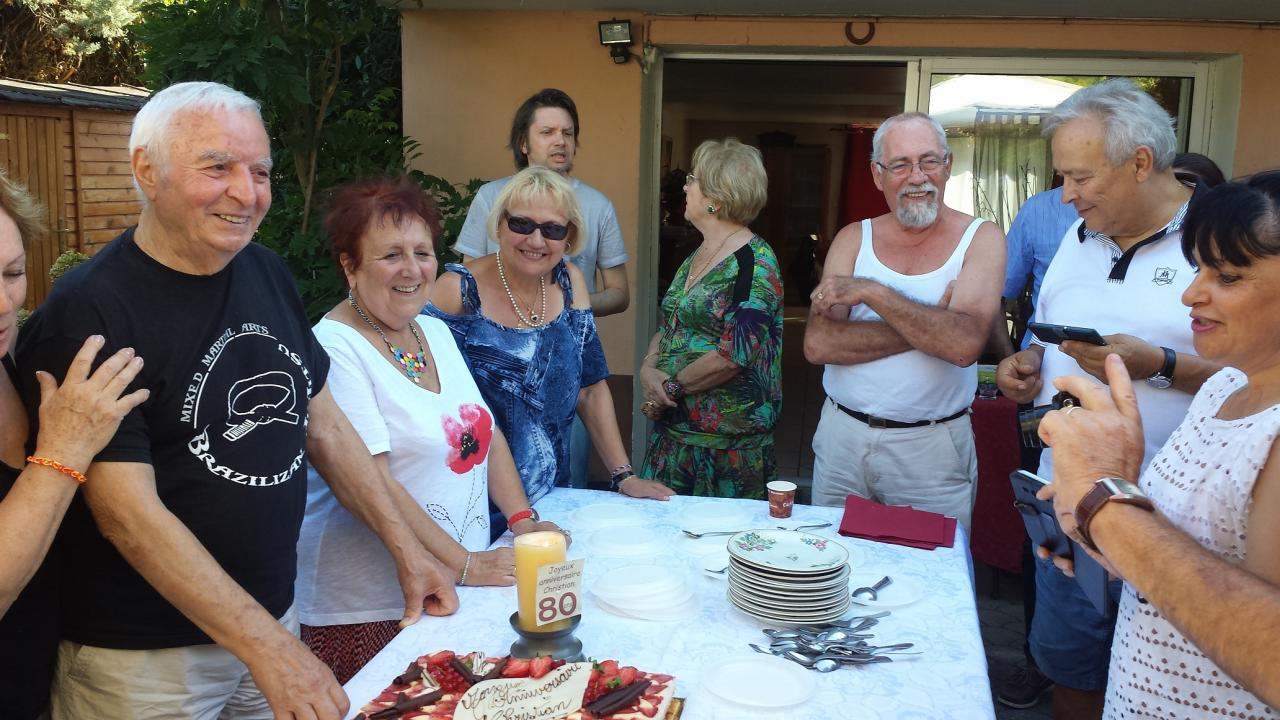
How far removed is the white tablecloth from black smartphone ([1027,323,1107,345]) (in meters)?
0.58

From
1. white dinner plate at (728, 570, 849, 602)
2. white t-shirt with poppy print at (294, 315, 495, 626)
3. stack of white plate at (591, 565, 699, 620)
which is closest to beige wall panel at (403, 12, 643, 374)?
white t-shirt with poppy print at (294, 315, 495, 626)

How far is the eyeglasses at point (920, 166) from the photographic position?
307cm

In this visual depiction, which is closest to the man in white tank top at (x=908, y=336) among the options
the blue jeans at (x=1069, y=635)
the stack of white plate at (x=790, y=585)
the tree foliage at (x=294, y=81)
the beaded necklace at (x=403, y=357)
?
the blue jeans at (x=1069, y=635)

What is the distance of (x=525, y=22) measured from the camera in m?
5.76

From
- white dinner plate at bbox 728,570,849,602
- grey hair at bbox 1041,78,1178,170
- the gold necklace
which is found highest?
grey hair at bbox 1041,78,1178,170

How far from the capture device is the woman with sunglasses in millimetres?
2838

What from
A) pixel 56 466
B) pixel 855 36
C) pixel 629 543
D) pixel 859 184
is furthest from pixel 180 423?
pixel 859 184

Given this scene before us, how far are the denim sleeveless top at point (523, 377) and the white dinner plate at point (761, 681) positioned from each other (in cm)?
117

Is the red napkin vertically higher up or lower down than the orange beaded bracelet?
lower down

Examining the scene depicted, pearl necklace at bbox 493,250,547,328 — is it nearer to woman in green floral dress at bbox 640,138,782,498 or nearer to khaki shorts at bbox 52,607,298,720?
woman in green floral dress at bbox 640,138,782,498

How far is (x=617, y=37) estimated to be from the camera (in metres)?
5.55

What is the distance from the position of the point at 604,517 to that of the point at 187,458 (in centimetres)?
114

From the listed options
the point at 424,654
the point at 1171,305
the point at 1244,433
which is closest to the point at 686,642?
the point at 424,654

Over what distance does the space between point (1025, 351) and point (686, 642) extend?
1.60m
